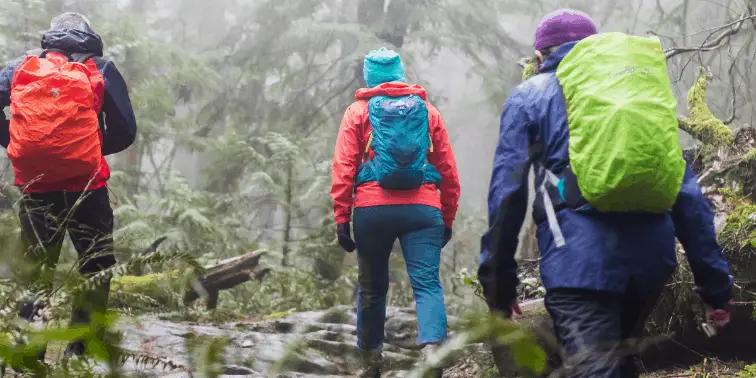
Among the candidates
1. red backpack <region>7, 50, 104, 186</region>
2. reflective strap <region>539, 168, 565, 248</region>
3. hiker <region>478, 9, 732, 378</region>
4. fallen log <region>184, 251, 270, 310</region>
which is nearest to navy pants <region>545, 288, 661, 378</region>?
hiker <region>478, 9, 732, 378</region>

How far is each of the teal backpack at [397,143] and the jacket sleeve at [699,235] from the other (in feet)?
7.05

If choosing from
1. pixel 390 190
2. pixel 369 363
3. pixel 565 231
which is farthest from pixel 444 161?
pixel 369 363

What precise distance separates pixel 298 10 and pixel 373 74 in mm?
9566

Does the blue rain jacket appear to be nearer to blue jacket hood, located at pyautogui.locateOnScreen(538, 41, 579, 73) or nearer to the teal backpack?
blue jacket hood, located at pyautogui.locateOnScreen(538, 41, 579, 73)

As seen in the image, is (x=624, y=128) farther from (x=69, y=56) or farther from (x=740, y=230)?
(x=69, y=56)

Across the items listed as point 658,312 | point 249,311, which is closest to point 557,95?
point 658,312

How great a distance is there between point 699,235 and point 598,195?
642 mm

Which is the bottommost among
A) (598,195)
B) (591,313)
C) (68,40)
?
(591,313)

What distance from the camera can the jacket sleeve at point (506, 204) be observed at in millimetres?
2861

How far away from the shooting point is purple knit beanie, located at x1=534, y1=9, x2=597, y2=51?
3.12m

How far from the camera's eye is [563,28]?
10.2 ft

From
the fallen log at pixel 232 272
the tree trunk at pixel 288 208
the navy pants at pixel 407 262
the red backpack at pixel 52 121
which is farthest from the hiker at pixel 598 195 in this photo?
the tree trunk at pixel 288 208

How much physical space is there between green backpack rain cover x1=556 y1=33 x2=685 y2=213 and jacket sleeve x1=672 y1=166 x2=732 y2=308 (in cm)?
26

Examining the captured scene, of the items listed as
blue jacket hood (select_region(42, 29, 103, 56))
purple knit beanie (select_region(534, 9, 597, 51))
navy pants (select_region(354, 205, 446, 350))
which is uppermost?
blue jacket hood (select_region(42, 29, 103, 56))
